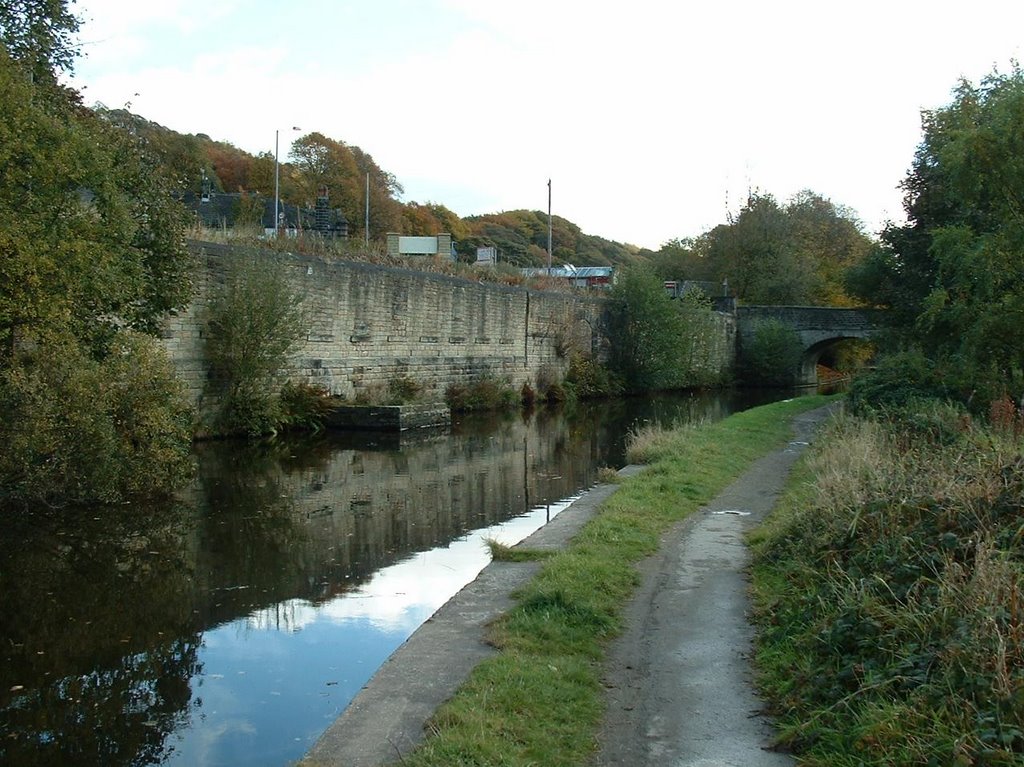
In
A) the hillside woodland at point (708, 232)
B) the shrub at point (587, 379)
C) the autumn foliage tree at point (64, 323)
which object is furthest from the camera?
the hillside woodland at point (708, 232)

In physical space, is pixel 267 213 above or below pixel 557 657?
above

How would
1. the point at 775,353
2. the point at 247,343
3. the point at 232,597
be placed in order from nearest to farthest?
the point at 232,597, the point at 247,343, the point at 775,353

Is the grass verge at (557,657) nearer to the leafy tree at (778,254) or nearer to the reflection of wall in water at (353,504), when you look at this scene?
the reflection of wall in water at (353,504)

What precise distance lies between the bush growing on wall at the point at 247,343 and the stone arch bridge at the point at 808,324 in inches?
1290

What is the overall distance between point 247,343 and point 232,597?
10956 mm

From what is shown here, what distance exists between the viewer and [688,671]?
5.33 m

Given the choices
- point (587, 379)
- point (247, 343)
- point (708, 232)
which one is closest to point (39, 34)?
point (247, 343)

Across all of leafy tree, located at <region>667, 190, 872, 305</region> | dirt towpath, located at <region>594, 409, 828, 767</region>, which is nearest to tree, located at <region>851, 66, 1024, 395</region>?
dirt towpath, located at <region>594, 409, 828, 767</region>

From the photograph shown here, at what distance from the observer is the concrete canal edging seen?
14.0 feet

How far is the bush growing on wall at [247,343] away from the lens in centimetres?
1797

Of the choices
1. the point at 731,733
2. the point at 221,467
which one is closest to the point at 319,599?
the point at 731,733

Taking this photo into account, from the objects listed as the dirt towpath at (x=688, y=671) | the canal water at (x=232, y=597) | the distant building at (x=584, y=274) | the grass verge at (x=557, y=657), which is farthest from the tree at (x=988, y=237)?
the distant building at (x=584, y=274)

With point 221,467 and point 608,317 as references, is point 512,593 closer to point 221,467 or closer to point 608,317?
point 221,467

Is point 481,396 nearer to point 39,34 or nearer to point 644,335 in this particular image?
point 644,335
